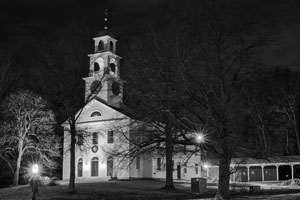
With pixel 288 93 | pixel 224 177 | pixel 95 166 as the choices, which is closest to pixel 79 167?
pixel 95 166

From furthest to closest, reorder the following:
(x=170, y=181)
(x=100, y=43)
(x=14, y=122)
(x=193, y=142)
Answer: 1. (x=100, y=43)
2. (x=14, y=122)
3. (x=170, y=181)
4. (x=193, y=142)

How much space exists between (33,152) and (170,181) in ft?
54.7

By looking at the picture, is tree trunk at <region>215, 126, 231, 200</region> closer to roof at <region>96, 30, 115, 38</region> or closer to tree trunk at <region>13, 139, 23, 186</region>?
tree trunk at <region>13, 139, 23, 186</region>

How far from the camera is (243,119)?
20.3 metres

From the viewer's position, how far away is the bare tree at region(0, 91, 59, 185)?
135 feet

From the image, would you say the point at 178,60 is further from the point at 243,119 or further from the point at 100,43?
the point at 100,43

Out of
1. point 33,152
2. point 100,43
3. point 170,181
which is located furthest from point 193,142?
point 100,43

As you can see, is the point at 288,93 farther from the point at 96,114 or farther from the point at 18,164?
the point at 18,164

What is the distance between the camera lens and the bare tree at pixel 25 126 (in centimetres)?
4129

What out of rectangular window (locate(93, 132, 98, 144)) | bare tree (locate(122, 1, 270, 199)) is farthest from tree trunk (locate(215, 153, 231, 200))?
rectangular window (locate(93, 132, 98, 144))

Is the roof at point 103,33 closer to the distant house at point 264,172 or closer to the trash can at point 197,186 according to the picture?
the distant house at point 264,172

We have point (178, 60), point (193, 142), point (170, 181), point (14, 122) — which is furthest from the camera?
point (14, 122)

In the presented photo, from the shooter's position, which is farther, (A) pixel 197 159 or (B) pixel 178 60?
(A) pixel 197 159

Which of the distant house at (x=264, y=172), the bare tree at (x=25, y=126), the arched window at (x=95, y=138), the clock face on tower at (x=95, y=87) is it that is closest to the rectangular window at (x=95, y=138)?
the arched window at (x=95, y=138)
